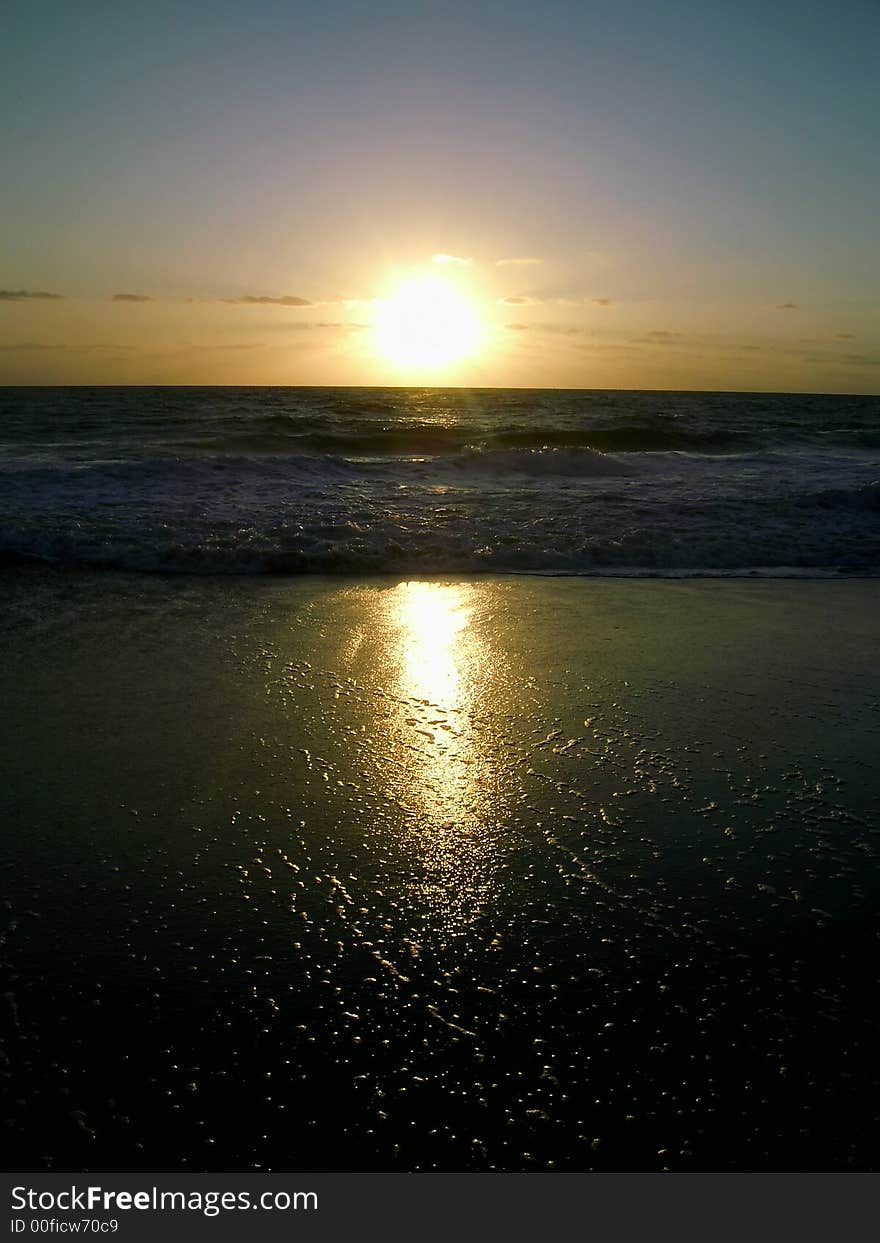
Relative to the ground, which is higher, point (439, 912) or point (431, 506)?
point (431, 506)

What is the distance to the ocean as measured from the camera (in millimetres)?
7941

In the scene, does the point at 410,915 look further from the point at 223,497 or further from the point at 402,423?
the point at 402,423

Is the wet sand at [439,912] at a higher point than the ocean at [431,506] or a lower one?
lower

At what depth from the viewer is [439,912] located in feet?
7.94

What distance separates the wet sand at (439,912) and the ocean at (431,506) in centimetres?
331

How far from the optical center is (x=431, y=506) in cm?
1074

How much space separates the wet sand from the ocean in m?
3.31

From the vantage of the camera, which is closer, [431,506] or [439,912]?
[439,912]

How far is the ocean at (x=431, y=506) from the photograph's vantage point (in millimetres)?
7941

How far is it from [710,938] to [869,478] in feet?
45.5

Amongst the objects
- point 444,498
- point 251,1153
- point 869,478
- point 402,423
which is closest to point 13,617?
point 251,1153

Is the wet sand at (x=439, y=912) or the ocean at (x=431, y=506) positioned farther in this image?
the ocean at (x=431, y=506)

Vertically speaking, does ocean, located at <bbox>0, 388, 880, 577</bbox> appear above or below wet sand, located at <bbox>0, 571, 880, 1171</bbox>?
above

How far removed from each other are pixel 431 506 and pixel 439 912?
28.3 ft
